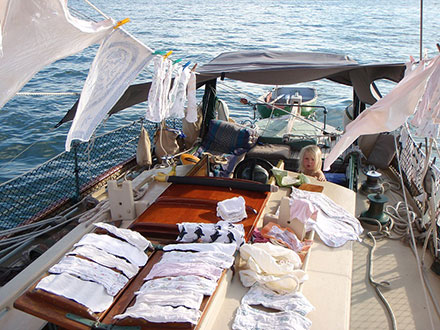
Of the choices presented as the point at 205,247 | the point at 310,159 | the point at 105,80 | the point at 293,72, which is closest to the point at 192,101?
the point at 105,80

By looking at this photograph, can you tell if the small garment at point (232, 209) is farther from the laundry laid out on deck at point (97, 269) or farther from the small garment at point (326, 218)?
the laundry laid out on deck at point (97, 269)

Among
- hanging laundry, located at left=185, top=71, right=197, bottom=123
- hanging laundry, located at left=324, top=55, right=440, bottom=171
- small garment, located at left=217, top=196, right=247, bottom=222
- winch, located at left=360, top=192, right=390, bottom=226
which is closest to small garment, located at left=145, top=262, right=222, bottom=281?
small garment, located at left=217, top=196, right=247, bottom=222

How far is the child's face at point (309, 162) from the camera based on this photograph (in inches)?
266

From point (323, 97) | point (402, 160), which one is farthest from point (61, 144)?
point (323, 97)

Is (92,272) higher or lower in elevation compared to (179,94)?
lower

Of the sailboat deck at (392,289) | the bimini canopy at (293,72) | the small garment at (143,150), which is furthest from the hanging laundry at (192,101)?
the sailboat deck at (392,289)

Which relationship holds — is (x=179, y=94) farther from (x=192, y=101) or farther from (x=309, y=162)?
(x=309, y=162)

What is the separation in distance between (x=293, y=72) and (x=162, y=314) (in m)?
5.39

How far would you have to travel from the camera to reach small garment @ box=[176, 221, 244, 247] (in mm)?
4250

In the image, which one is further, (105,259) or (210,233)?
(210,233)

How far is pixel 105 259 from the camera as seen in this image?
378 cm

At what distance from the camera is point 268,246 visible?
164 inches

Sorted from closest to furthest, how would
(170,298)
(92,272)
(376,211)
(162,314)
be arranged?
(162,314) < (170,298) < (92,272) < (376,211)

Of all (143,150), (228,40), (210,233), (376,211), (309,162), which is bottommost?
(228,40)
